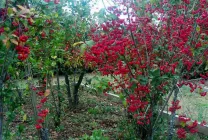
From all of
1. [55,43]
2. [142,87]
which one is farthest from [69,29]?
[142,87]

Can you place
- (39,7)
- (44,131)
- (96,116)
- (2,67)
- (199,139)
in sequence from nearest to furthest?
(2,67) < (39,7) < (44,131) < (199,139) < (96,116)

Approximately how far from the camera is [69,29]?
15.1ft

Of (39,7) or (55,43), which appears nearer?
(39,7)

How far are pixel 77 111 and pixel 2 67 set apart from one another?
12.3ft

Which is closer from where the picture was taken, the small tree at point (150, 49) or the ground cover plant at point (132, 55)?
the ground cover plant at point (132, 55)

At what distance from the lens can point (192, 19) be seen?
10.5 feet

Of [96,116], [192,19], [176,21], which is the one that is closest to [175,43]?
[176,21]

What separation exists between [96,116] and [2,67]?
11.5ft

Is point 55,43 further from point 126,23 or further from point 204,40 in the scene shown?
point 204,40

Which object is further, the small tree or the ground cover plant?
the small tree

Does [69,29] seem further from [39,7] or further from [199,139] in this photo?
[199,139]

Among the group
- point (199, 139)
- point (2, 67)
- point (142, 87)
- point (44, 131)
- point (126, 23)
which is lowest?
point (199, 139)

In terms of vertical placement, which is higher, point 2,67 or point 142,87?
point 2,67

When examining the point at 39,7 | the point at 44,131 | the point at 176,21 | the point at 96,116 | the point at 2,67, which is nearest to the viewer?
the point at 2,67
